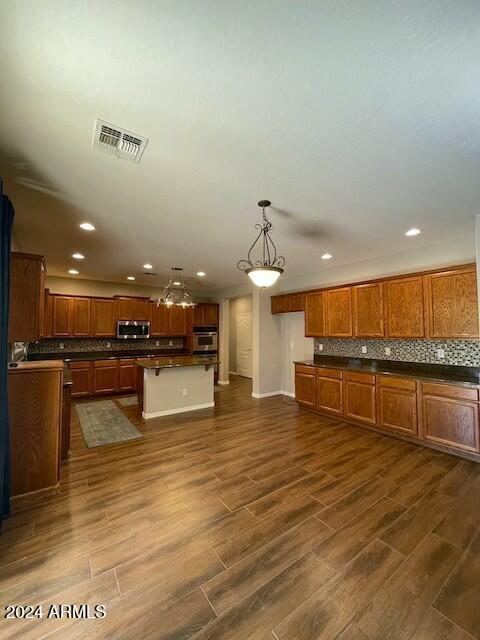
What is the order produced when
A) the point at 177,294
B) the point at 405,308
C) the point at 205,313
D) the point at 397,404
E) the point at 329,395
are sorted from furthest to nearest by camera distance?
the point at 177,294 < the point at 205,313 < the point at 329,395 < the point at 405,308 < the point at 397,404

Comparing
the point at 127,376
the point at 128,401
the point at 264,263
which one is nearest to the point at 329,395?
the point at 264,263

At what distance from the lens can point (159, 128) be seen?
5.46ft

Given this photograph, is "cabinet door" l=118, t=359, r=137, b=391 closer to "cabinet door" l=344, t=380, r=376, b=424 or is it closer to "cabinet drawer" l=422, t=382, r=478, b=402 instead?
"cabinet door" l=344, t=380, r=376, b=424

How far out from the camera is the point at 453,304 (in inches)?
136

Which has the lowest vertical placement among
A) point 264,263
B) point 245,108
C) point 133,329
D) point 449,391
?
point 449,391

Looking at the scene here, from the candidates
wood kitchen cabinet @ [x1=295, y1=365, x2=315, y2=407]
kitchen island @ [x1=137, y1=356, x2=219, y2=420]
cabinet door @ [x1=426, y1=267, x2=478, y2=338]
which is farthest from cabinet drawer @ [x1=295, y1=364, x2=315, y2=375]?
cabinet door @ [x1=426, y1=267, x2=478, y2=338]

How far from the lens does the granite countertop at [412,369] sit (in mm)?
3467

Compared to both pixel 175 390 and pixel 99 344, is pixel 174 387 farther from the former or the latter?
pixel 99 344

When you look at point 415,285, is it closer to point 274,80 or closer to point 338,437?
point 338,437

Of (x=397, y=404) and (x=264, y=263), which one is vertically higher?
(x=264, y=263)

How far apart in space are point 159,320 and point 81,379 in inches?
91.0

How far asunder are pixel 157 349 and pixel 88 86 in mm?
6593

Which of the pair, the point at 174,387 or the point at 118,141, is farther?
the point at 174,387

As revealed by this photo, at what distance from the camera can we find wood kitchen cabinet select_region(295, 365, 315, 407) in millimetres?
5016
